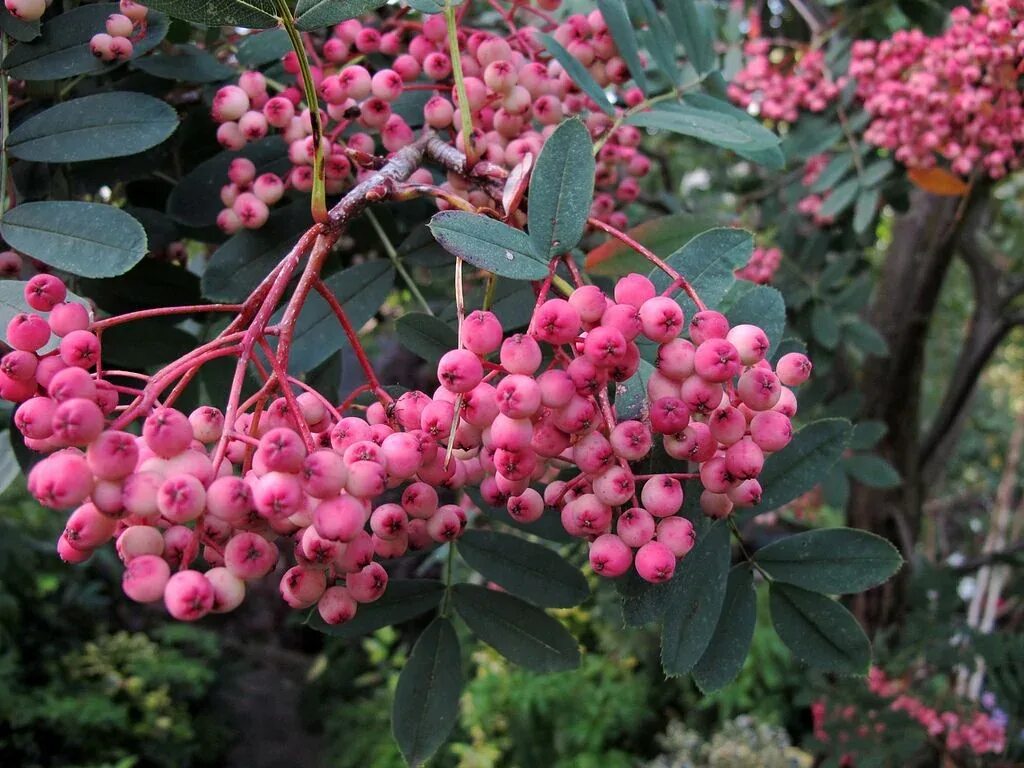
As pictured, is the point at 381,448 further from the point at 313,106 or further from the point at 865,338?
the point at 865,338

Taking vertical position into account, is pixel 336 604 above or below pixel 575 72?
below

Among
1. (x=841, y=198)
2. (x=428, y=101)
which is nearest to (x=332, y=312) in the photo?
(x=428, y=101)

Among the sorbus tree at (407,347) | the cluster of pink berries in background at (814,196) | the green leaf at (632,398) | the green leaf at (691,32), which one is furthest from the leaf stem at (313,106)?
the cluster of pink berries in background at (814,196)

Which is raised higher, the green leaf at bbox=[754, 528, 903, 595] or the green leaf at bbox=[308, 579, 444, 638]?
the green leaf at bbox=[754, 528, 903, 595]

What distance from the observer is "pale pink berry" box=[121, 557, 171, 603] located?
1.40 feet

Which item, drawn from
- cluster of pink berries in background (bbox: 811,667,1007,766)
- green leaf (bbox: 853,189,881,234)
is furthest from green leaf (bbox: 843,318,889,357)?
cluster of pink berries in background (bbox: 811,667,1007,766)

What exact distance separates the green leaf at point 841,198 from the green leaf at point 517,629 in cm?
106

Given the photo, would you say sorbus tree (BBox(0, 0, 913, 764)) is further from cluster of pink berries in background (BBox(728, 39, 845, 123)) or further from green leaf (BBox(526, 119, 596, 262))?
cluster of pink berries in background (BBox(728, 39, 845, 123))

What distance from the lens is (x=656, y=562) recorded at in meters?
0.49

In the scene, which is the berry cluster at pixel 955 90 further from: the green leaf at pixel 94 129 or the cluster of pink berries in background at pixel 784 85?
the green leaf at pixel 94 129

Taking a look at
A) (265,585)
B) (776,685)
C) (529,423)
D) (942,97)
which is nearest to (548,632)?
(529,423)

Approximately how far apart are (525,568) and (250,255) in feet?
1.19

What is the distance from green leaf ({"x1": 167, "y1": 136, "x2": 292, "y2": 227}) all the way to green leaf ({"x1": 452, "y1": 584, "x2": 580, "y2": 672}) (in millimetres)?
409

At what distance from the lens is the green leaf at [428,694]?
648 mm
